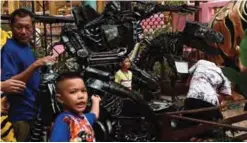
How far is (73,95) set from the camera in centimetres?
196

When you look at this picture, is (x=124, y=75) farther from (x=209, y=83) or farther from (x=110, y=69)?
(x=110, y=69)

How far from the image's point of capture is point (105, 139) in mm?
2682

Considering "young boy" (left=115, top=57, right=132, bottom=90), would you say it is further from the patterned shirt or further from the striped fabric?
the striped fabric

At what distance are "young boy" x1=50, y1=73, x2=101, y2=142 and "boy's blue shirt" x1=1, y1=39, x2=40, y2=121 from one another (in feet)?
1.43

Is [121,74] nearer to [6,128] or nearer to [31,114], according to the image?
[31,114]

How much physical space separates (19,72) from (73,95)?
0.54 meters

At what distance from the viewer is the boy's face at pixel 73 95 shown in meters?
1.95

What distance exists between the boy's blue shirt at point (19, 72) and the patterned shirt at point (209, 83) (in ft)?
5.72

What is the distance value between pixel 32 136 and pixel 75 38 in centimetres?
81

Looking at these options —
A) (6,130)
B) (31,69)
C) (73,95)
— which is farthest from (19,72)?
(73,95)

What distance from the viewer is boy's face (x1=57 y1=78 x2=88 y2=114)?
1950 millimetres

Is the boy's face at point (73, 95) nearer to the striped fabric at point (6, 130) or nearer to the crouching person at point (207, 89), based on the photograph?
the striped fabric at point (6, 130)

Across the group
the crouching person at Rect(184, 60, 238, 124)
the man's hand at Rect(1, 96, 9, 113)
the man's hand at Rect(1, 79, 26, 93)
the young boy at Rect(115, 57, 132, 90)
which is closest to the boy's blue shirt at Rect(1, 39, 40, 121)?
the man's hand at Rect(1, 96, 9, 113)

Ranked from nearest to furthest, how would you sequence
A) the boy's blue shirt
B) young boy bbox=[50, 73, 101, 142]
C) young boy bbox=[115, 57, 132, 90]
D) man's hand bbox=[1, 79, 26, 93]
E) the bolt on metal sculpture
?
young boy bbox=[50, 73, 101, 142]
man's hand bbox=[1, 79, 26, 93]
the boy's blue shirt
the bolt on metal sculpture
young boy bbox=[115, 57, 132, 90]
